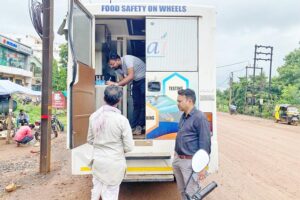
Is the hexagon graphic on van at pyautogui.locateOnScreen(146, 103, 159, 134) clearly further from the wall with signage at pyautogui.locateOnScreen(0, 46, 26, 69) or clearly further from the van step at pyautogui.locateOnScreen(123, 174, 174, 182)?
the wall with signage at pyautogui.locateOnScreen(0, 46, 26, 69)

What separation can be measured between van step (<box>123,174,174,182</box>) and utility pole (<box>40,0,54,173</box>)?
389 centimetres

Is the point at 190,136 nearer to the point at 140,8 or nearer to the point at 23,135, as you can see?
the point at 140,8

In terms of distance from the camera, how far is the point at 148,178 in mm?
4875

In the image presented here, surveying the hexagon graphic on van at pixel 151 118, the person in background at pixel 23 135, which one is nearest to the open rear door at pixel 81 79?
the hexagon graphic on van at pixel 151 118

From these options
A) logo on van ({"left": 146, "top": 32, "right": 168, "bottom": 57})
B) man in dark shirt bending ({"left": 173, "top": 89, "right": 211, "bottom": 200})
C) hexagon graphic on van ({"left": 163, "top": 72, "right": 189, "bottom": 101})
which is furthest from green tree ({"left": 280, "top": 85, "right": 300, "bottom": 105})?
man in dark shirt bending ({"left": 173, "top": 89, "right": 211, "bottom": 200})

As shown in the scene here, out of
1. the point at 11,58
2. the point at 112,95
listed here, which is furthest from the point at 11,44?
the point at 112,95

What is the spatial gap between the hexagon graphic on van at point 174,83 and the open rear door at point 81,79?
1116mm

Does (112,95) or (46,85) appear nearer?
(112,95)

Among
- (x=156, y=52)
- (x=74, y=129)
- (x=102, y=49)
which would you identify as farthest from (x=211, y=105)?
(x=102, y=49)

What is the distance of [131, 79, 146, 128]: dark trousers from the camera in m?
6.36

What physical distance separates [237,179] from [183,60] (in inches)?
139

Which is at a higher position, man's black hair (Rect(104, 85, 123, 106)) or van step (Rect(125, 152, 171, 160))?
man's black hair (Rect(104, 85, 123, 106))

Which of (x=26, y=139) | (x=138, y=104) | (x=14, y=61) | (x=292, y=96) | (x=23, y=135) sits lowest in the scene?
(x=26, y=139)

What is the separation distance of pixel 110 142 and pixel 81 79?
4.37 feet
